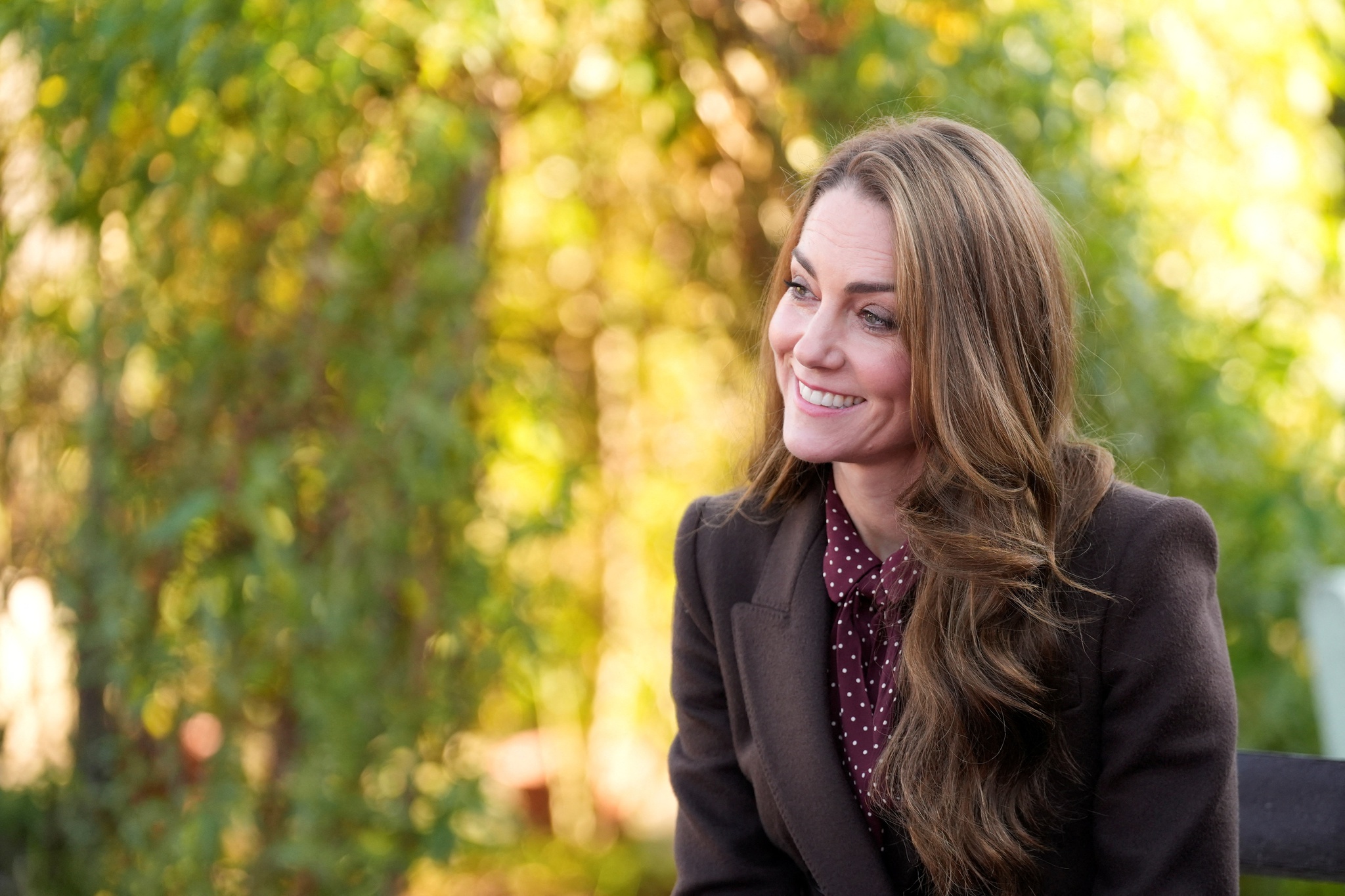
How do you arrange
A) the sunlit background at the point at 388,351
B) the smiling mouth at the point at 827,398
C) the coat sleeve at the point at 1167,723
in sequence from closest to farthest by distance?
the coat sleeve at the point at 1167,723 → the smiling mouth at the point at 827,398 → the sunlit background at the point at 388,351

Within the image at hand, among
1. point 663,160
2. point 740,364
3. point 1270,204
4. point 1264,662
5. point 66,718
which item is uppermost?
point 663,160

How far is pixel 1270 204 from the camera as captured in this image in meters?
2.77

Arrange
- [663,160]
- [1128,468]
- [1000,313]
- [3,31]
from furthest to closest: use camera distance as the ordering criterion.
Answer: [663,160], [1128,468], [3,31], [1000,313]

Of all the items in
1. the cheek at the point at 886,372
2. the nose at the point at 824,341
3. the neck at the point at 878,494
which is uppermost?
→ the nose at the point at 824,341

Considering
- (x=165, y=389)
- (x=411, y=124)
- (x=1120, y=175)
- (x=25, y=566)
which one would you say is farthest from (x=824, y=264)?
(x=25, y=566)

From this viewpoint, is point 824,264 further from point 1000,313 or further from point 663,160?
point 663,160

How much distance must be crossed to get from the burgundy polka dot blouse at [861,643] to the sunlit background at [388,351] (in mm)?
519

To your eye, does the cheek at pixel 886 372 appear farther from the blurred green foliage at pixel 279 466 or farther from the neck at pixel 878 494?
the blurred green foliage at pixel 279 466

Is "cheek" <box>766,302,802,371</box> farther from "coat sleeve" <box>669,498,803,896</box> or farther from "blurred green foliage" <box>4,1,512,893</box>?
"blurred green foliage" <box>4,1,512,893</box>

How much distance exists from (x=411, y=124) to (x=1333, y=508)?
194cm

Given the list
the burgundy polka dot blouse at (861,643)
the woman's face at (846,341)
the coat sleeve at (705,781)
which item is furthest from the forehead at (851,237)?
the coat sleeve at (705,781)

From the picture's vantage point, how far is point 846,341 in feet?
4.67

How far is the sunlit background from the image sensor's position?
2217mm

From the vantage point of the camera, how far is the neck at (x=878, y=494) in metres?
1.54
